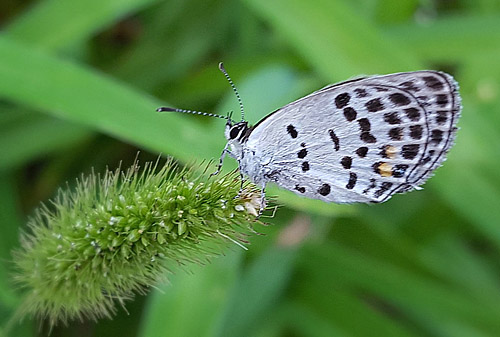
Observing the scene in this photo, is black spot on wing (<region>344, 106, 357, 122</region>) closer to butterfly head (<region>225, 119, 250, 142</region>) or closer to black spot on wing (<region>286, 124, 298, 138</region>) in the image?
black spot on wing (<region>286, 124, 298, 138</region>)

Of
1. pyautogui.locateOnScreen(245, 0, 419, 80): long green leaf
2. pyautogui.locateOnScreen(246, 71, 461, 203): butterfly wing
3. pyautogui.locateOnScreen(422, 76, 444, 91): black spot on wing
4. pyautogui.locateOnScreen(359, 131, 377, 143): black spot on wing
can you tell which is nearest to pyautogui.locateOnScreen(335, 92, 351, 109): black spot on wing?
pyautogui.locateOnScreen(246, 71, 461, 203): butterfly wing

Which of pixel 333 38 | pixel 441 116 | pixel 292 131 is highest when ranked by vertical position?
pixel 333 38

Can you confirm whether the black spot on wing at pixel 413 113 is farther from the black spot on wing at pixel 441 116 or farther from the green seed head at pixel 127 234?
the green seed head at pixel 127 234

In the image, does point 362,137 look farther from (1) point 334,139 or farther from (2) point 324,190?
(2) point 324,190

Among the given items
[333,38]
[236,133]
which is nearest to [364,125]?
[236,133]

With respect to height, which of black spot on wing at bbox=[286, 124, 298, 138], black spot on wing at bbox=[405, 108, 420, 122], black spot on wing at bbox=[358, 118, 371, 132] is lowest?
black spot on wing at bbox=[286, 124, 298, 138]

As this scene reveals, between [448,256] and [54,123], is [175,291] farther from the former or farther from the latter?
[448,256]

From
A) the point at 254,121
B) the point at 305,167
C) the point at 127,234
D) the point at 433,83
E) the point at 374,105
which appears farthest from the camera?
the point at 254,121

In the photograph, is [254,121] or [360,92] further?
[254,121]
